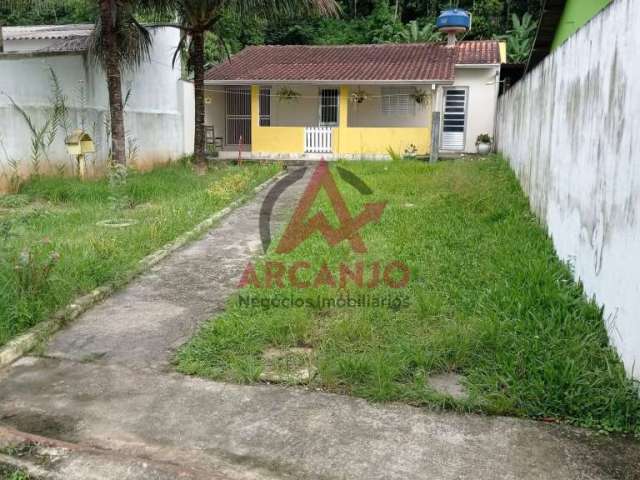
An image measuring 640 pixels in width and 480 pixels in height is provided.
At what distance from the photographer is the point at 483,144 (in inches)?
705

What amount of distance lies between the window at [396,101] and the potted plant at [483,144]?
7.89 feet

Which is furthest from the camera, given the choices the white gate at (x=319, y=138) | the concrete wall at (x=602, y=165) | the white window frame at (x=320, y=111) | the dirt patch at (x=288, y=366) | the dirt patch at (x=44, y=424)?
the white window frame at (x=320, y=111)

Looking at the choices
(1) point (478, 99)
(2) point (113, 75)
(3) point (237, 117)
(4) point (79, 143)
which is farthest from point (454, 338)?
(3) point (237, 117)

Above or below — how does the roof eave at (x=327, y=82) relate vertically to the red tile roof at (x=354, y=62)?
below

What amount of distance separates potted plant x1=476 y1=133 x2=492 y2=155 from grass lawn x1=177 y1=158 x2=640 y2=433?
12.0m

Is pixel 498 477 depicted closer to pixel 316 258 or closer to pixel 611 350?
pixel 611 350

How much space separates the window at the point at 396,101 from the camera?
61.2ft

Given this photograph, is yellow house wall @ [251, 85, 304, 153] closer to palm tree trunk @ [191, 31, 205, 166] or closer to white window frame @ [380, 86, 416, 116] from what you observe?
white window frame @ [380, 86, 416, 116]

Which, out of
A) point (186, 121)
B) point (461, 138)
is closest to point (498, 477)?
point (186, 121)

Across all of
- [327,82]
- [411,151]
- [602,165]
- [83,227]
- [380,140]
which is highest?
[327,82]

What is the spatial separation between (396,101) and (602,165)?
15402mm

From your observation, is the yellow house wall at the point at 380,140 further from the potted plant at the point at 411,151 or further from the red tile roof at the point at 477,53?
the red tile roof at the point at 477,53

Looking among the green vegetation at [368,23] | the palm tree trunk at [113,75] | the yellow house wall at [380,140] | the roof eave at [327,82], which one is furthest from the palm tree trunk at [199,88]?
the green vegetation at [368,23]

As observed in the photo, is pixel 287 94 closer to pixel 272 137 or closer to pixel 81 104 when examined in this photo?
pixel 272 137
